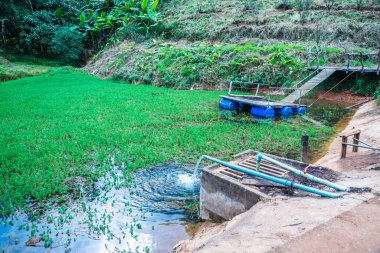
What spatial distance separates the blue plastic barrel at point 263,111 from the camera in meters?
14.0

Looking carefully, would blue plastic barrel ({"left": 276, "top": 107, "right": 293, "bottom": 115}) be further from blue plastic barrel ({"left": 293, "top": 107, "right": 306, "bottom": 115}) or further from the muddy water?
the muddy water

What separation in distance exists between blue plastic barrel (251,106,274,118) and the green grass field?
0.83m

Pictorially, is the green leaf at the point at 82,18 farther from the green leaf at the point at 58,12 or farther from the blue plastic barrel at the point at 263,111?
the blue plastic barrel at the point at 263,111

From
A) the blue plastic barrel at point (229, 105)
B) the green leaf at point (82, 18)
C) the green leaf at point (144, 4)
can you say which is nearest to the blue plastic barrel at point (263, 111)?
the blue plastic barrel at point (229, 105)

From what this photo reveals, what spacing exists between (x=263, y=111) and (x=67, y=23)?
29090 millimetres

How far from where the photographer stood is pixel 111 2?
34938 mm

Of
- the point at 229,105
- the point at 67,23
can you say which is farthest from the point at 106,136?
the point at 67,23

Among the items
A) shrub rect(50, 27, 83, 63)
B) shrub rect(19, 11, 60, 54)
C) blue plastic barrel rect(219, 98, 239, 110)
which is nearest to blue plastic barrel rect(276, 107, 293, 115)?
blue plastic barrel rect(219, 98, 239, 110)

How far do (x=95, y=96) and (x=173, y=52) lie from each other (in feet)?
27.1

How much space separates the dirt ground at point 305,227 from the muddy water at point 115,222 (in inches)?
25.3

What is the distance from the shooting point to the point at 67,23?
3559 centimetres

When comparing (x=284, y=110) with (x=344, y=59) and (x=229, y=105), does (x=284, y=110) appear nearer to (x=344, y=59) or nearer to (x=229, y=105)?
(x=229, y=105)

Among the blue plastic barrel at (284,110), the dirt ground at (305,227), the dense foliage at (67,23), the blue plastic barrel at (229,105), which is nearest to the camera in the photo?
the dirt ground at (305,227)

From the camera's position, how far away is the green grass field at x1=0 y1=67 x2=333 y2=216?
27.5 feet
